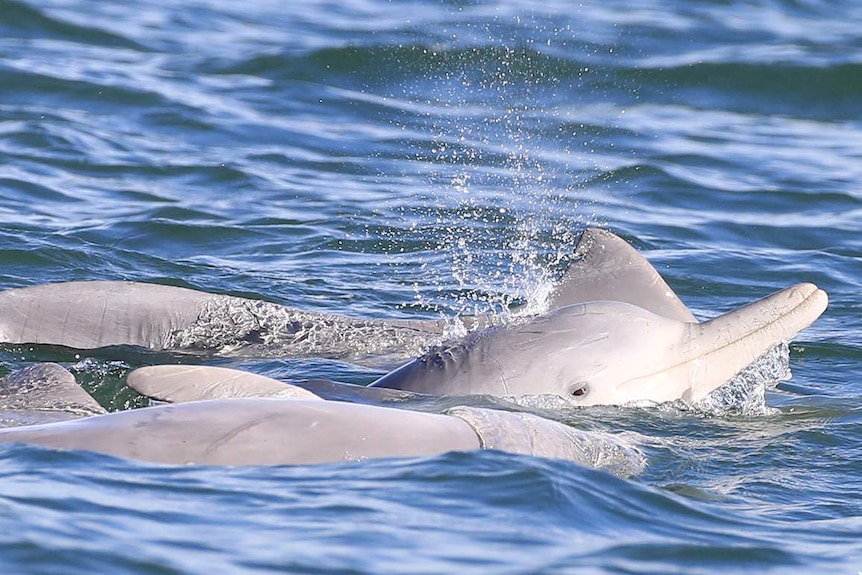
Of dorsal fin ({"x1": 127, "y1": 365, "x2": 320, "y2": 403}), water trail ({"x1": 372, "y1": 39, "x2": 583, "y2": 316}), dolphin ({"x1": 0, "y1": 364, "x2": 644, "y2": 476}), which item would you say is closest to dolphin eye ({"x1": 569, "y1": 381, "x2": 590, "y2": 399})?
water trail ({"x1": 372, "y1": 39, "x2": 583, "y2": 316})

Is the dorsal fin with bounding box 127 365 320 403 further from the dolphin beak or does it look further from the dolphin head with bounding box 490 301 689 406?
the dolphin beak

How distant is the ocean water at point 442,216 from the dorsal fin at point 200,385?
1181 mm

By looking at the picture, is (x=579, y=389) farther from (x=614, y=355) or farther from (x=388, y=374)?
(x=388, y=374)

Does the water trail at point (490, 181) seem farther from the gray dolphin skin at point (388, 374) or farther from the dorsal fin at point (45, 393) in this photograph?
the dorsal fin at point (45, 393)

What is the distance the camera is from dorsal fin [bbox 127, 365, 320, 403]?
715 cm

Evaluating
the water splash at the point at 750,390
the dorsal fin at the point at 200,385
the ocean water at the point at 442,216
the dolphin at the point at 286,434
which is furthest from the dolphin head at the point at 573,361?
the dolphin at the point at 286,434

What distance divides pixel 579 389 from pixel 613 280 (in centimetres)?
105

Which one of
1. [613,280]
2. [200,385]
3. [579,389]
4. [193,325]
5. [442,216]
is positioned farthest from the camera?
[442,216]

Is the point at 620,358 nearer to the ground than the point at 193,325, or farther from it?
farther from it

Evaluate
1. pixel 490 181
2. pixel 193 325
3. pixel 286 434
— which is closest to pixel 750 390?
pixel 286 434

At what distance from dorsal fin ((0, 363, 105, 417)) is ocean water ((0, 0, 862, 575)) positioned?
633 millimetres

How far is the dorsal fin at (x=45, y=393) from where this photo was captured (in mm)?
7555

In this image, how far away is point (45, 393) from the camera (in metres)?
7.72

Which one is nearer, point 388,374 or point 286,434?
point 286,434
